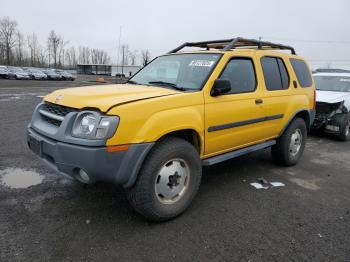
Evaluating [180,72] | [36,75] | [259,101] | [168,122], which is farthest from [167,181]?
[36,75]

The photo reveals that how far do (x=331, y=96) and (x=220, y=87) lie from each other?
5.81 m

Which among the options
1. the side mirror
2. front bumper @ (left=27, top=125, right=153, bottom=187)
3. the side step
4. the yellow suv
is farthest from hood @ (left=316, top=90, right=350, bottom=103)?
front bumper @ (left=27, top=125, right=153, bottom=187)

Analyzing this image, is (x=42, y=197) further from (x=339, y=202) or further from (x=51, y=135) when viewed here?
(x=339, y=202)

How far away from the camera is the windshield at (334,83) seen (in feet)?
29.1

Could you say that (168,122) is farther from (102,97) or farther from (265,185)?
(265,185)

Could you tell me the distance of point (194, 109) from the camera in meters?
3.42

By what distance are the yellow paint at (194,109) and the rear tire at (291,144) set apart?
0.81ft

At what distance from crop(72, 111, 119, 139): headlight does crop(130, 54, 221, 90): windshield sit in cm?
123

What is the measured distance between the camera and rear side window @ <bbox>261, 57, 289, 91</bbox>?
4.65 metres

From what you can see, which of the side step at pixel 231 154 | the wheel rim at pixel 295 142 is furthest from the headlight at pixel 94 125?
the wheel rim at pixel 295 142

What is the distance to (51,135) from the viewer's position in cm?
308

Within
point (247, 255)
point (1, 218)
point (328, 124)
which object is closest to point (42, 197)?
point (1, 218)

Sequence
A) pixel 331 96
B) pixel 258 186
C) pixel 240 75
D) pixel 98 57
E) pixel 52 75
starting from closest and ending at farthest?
pixel 240 75 < pixel 258 186 < pixel 331 96 < pixel 52 75 < pixel 98 57

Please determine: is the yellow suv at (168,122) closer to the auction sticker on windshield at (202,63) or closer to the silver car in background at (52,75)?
the auction sticker on windshield at (202,63)
